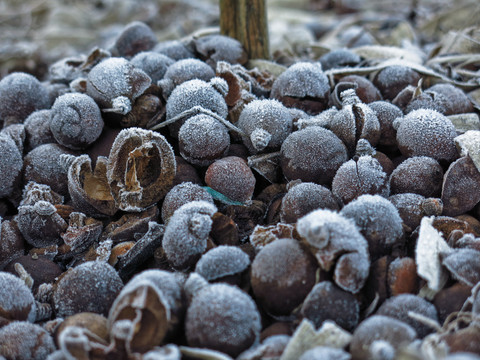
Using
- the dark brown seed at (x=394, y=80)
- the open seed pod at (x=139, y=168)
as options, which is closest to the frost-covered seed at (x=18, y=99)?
the open seed pod at (x=139, y=168)

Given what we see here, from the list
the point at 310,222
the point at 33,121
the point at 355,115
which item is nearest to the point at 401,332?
the point at 310,222

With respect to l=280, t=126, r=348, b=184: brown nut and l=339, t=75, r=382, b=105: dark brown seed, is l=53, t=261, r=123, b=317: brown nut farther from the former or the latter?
l=339, t=75, r=382, b=105: dark brown seed

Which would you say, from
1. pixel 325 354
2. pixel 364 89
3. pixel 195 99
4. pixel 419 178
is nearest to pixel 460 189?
pixel 419 178

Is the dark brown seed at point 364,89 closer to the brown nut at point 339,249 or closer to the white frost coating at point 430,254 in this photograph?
the white frost coating at point 430,254

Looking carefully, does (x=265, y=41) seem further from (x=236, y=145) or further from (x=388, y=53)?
(x=236, y=145)

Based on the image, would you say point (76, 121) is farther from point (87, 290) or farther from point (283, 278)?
point (283, 278)
